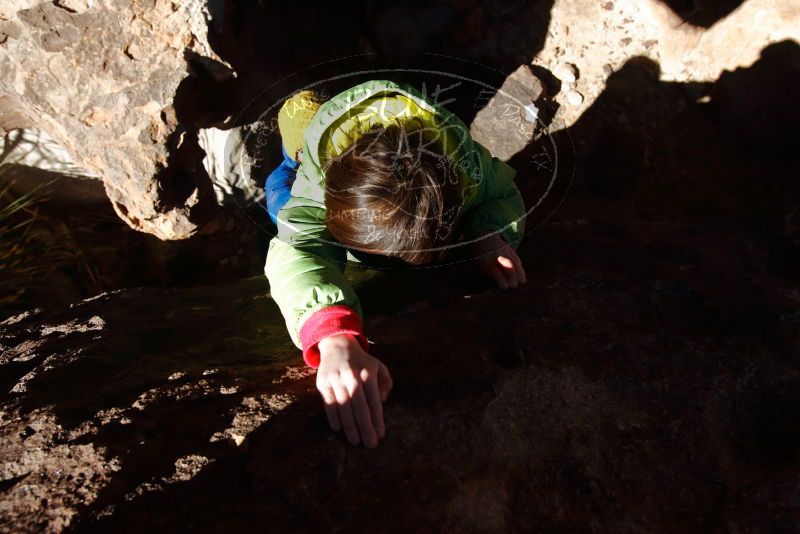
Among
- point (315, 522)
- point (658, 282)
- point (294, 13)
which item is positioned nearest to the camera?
point (315, 522)

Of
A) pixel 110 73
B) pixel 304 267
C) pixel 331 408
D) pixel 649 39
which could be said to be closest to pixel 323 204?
pixel 304 267

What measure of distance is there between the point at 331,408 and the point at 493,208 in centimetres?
104

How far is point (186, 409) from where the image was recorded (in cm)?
152

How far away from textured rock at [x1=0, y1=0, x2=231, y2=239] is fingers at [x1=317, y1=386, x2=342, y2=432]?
1.47 m

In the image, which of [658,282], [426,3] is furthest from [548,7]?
[658,282]

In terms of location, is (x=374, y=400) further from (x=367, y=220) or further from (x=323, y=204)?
(x=323, y=204)

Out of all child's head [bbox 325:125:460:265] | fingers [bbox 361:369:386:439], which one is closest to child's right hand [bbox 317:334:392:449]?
fingers [bbox 361:369:386:439]

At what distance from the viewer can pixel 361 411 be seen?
4.74 feet

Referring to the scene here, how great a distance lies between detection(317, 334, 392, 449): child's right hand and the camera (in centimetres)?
143

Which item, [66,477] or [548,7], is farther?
[548,7]

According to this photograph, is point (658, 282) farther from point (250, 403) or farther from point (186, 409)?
point (186, 409)

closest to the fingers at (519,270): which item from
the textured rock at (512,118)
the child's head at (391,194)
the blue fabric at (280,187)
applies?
the child's head at (391,194)

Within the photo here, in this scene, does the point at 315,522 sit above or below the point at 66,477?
below

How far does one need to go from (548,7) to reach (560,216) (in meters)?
1.35
